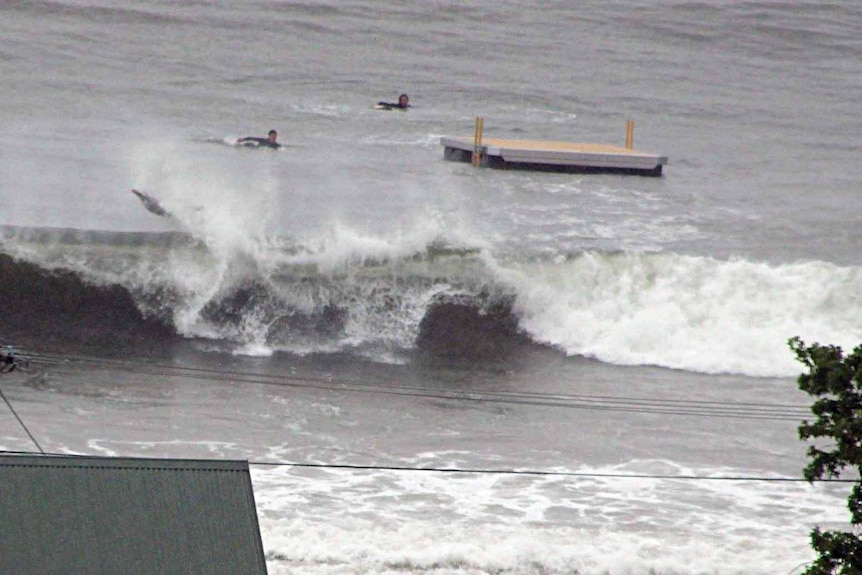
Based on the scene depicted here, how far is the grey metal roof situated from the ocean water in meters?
4.58

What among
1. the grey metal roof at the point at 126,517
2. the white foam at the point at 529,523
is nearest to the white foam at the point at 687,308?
the white foam at the point at 529,523

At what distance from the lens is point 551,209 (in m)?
33.2

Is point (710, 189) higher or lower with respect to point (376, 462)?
higher

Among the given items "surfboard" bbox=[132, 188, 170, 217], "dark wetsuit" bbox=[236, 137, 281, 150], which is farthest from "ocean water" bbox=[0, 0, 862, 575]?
"dark wetsuit" bbox=[236, 137, 281, 150]

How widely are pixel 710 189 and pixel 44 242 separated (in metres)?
17.8

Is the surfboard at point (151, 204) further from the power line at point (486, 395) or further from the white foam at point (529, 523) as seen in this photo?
the white foam at point (529, 523)

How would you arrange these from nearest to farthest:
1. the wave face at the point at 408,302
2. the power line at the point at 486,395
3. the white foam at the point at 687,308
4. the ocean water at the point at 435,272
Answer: the ocean water at the point at 435,272
the power line at the point at 486,395
the wave face at the point at 408,302
the white foam at the point at 687,308

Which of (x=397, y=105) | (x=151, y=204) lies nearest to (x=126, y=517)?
(x=151, y=204)

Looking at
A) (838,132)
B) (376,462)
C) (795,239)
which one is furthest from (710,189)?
(376,462)

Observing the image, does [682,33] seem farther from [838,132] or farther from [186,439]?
[186,439]

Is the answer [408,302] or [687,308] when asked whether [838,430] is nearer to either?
[408,302]

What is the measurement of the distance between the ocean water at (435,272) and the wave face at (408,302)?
2.5 inches

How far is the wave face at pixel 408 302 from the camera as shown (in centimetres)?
2506

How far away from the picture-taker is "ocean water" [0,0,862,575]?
18.3 metres
